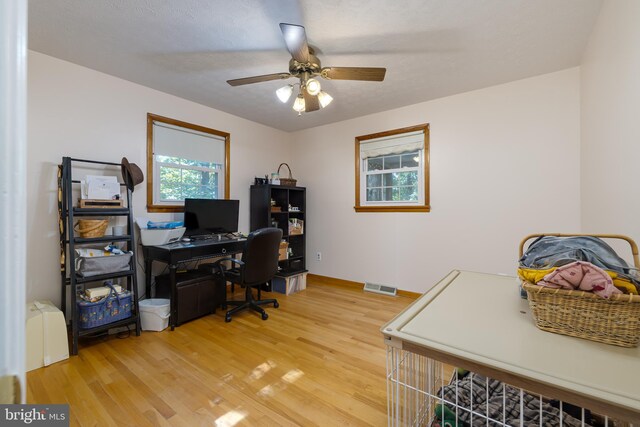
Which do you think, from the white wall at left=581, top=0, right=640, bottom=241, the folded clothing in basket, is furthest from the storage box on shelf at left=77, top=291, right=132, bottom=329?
the white wall at left=581, top=0, right=640, bottom=241

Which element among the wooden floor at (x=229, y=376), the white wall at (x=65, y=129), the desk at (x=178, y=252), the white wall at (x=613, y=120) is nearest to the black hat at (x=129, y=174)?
the white wall at (x=65, y=129)

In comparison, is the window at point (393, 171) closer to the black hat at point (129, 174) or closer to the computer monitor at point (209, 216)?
the computer monitor at point (209, 216)

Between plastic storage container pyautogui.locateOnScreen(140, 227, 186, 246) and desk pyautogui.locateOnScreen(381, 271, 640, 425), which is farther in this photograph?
plastic storage container pyautogui.locateOnScreen(140, 227, 186, 246)

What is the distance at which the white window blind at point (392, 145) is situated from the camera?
3477 millimetres

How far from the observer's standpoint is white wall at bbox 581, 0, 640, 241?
1.39m

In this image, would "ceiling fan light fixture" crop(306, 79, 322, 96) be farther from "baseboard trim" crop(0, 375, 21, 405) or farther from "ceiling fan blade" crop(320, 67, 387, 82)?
"baseboard trim" crop(0, 375, 21, 405)

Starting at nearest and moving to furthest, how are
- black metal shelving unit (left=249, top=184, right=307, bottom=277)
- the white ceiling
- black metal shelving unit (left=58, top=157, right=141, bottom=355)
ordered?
the white ceiling → black metal shelving unit (left=58, top=157, right=141, bottom=355) → black metal shelving unit (left=249, top=184, right=307, bottom=277)

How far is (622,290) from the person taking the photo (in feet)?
2.39

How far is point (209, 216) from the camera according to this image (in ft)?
10.5

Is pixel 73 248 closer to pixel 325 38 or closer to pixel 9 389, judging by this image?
pixel 9 389

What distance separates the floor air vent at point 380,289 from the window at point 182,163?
2387 millimetres

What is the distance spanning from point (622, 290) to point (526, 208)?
8.16 feet

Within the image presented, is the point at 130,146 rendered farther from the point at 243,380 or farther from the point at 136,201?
the point at 243,380

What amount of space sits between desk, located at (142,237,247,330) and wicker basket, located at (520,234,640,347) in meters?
2.68
